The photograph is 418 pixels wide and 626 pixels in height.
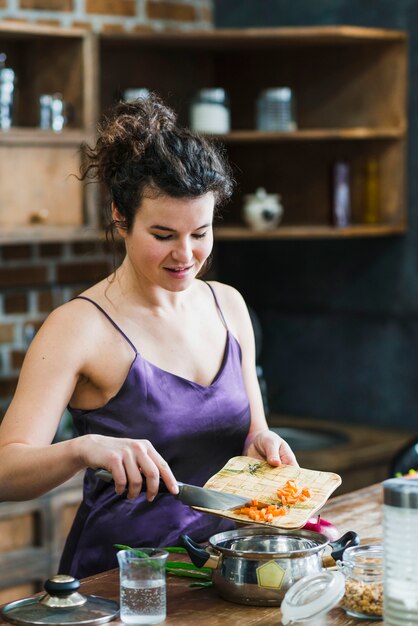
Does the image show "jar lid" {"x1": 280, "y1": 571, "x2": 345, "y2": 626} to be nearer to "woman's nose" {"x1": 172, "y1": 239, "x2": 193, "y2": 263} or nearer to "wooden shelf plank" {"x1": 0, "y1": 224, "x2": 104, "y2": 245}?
"woman's nose" {"x1": 172, "y1": 239, "x2": 193, "y2": 263}

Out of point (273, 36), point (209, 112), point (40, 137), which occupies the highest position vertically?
point (273, 36)

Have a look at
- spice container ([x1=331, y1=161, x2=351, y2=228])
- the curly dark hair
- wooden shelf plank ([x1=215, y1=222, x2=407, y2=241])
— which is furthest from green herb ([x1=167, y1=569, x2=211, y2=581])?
spice container ([x1=331, y1=161, x2=351, y2=228])

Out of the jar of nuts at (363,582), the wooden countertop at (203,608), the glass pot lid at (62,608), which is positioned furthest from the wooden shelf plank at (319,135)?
the glass pot lid at (62,608)

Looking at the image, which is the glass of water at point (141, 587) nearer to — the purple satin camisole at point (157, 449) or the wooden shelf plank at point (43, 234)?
the purple satin camisole at point (157, 449)

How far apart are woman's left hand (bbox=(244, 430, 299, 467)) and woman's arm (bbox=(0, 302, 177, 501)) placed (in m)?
0.32

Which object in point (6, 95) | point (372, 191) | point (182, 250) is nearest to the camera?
point (182, 250)

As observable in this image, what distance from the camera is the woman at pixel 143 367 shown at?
2.07m

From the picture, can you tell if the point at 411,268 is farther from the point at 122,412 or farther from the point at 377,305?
the point at 122,412

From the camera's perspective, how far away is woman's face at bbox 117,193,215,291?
208 centimetres

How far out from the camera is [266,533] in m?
1.93

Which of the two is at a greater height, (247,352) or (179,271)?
(179,271)

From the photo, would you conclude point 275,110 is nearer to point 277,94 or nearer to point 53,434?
point 277,94

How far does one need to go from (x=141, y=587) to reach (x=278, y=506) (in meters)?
0.30

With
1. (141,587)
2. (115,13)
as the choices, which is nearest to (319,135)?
(115,13)
